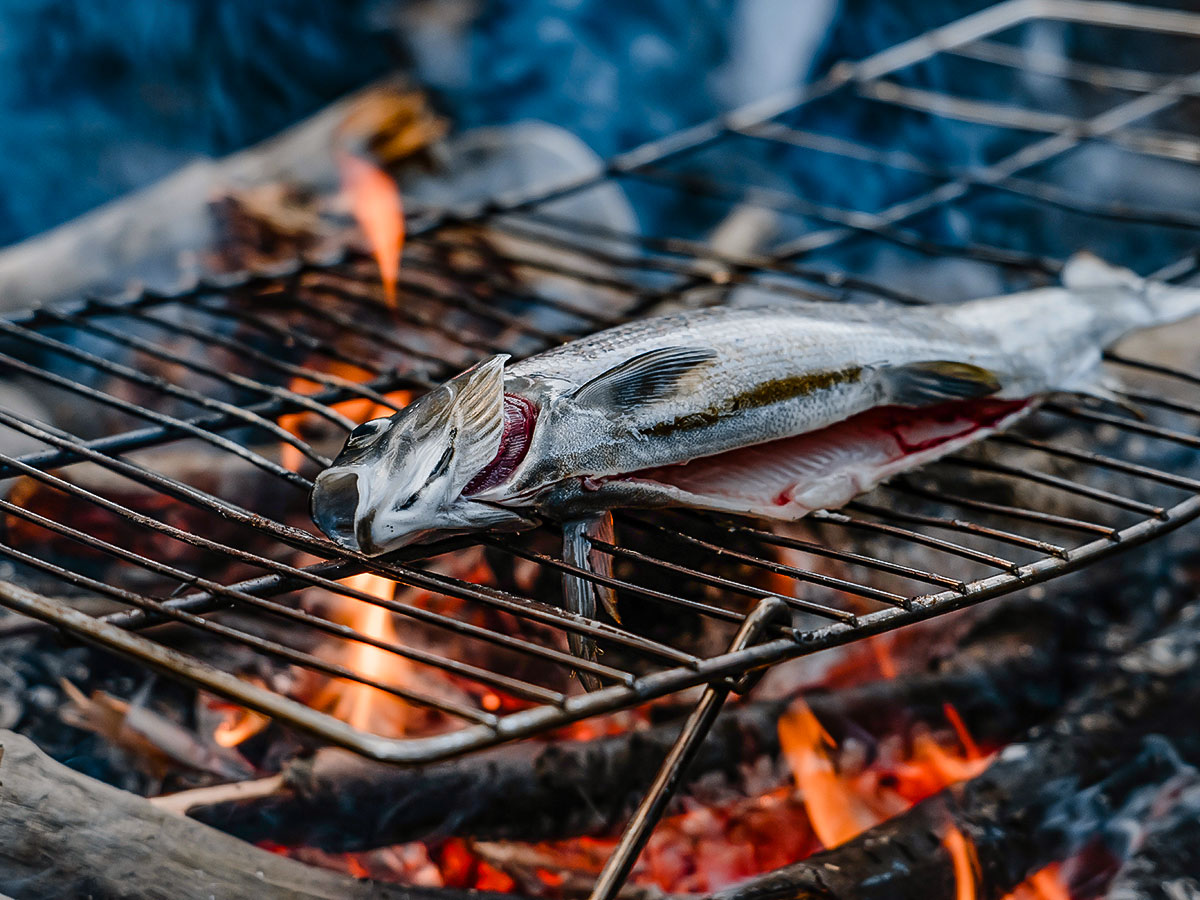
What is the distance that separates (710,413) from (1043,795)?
1.01m

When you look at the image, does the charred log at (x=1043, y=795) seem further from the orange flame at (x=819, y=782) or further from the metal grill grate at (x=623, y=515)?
the metal grill grate at (x=623, y=515)

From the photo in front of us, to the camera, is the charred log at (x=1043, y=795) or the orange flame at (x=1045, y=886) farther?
the orange flame at (x=1045, y=886)

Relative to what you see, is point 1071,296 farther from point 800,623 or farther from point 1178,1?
point 1178,1

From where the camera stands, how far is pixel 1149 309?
7.98 ft

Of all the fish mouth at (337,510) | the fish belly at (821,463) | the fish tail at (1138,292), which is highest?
the fish tail at (1138,292)

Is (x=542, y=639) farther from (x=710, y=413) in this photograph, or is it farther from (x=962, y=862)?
(x=962, y=862)

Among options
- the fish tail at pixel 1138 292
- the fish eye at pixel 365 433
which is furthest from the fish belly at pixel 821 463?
the fish tail at pixel 1138 292

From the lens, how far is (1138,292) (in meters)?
Answer: 2.46

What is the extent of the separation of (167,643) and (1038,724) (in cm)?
199

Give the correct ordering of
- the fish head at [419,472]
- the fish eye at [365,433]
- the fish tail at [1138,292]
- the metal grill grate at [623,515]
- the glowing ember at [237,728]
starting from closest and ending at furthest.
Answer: the metal grill grate at [623,515], the fish head at [419,472], the fish eye at [365,433], the glowing ember at [237,728], the fish tail at [1138,292]

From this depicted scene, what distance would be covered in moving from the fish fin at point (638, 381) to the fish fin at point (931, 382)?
0.48 meters

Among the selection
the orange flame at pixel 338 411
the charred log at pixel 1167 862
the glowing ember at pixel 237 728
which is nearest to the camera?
the charred log at pixel 1167 862

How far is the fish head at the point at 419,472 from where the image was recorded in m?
1.55

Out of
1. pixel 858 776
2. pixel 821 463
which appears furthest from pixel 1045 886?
pixel 821 463
